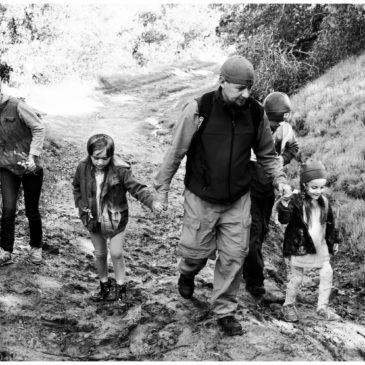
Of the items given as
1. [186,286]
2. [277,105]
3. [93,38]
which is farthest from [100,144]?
[93,38]

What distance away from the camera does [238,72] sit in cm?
382

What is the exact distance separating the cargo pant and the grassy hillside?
10.6 ft

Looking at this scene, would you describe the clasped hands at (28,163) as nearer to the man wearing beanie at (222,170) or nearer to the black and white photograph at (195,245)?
the black and white photograph at (195,245)

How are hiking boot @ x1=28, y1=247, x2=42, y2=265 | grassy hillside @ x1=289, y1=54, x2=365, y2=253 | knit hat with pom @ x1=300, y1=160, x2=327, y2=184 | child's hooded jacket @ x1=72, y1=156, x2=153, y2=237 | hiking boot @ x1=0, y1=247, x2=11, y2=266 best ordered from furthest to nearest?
grassy hillside @ x1=289, y1=54, x2=365, y2=253 → hiking boot @ x1=28, y1=247, x2=42, y2=265 → hiking boot @ x1=0, y1=247, x2=11, y2=266 → child's hooded jacket @ x1=72, y1=156, x2=153, y2=237 → knit hat with pom @ x1=300, y1=160, x2=327, y2=184

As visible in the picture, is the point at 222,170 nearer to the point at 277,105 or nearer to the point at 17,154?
the point at 277,105

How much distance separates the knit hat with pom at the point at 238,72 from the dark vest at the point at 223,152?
0.19 metres

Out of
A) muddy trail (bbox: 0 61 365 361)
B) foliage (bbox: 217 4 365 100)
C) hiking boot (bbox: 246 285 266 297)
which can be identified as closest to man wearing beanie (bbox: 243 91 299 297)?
hiking boot (bbox: 246 285 266 297)

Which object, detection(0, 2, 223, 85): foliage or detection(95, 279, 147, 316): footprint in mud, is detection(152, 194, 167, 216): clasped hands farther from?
detection(0, 2, 223, 85): foliage

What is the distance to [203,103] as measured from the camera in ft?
13.0

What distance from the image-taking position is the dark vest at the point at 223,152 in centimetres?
396

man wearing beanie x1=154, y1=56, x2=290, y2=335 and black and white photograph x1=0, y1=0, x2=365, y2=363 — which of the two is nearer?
man wearing beanie x1=154, y1=56, x2=290, y2=335

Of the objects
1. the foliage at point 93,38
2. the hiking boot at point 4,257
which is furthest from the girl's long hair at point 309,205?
the foliage at point 93,38

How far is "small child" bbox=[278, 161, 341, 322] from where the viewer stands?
453 cm

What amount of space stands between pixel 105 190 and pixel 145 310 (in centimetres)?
122
